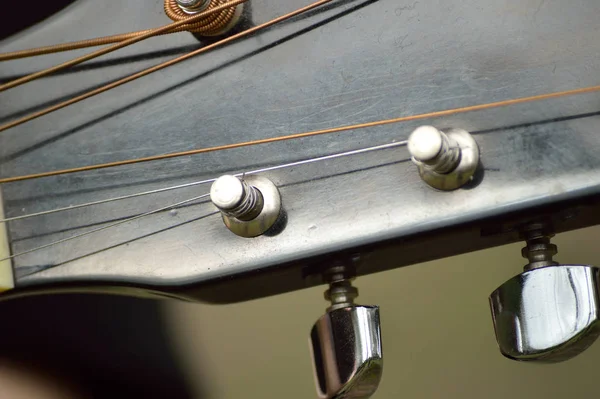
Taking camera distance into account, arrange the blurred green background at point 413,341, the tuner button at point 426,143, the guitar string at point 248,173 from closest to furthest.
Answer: the tuner button at point 426,143 < the guitar string at point 248,173 < the blurred green background at point 413,341

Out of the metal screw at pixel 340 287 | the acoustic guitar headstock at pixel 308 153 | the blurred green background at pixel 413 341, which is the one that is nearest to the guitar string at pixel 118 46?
the acoustic guitar headstock at pixel 308 153

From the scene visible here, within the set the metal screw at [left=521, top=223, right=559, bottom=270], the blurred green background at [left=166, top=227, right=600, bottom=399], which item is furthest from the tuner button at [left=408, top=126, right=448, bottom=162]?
the blurred green background at [left=166, top=227, right=600, bottom=399]

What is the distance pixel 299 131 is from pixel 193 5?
0.15m

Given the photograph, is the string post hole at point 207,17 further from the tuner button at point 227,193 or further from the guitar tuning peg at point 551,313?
the guitar tuning peg at point 551,313

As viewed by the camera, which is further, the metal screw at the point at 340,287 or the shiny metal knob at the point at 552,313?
the metal screw at the point at 340,287

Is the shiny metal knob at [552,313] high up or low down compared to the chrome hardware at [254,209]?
down

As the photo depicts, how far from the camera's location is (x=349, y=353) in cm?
65

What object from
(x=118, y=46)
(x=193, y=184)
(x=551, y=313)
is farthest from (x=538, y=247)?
(x=118, y=46)

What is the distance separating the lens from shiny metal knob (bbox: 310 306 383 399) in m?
0.64

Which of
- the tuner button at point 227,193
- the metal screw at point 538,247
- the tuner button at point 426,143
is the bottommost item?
the metal screw at point 538,247

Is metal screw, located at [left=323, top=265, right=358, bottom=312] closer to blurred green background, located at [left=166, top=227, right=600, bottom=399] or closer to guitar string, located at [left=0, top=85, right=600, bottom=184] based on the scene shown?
guitar string, located at [left=0, top=85, right=600, bottom=184]

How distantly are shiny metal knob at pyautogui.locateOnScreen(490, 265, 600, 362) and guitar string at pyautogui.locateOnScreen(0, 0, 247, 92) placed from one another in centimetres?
35

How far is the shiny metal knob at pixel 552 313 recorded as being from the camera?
0.58 metres

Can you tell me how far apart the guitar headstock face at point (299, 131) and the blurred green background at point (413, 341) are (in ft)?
1.50
